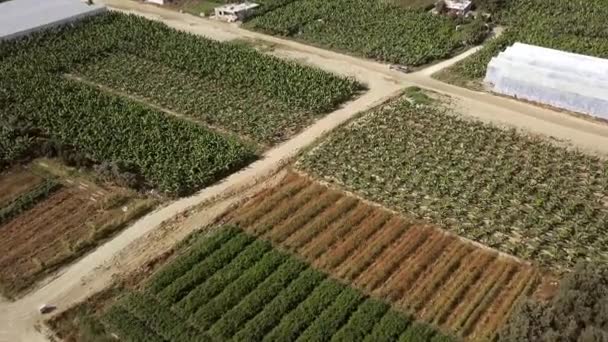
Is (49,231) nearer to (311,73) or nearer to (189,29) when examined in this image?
(311,73)

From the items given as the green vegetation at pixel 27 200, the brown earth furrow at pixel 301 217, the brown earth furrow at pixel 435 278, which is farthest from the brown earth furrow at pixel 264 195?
the green vegetation at pixel 27 200

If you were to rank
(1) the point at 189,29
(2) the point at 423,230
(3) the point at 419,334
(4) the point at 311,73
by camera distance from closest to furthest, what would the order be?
(3) the point at 419,334
(2) the point at 423,230
(4) the point at 311,73
(1) the point at 189,29

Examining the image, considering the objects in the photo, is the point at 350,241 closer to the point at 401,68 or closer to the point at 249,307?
the point at 249,307

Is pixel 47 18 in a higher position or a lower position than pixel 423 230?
higher

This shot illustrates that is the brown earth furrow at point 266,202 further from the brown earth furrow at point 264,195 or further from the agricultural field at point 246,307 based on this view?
the agricultural field at point 246,307

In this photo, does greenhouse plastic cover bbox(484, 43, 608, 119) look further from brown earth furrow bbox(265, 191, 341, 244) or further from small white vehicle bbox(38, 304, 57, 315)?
small white vehicle bbox(38, 304, 57, 315)

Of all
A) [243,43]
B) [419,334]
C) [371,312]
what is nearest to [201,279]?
[371,312]

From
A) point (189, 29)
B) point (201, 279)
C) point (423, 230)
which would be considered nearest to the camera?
point (201, 279)
